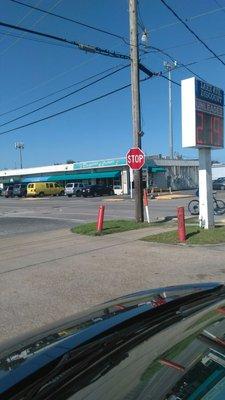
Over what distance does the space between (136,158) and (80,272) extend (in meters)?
9.13

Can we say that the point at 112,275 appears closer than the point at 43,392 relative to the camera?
No

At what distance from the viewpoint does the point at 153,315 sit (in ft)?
8.90

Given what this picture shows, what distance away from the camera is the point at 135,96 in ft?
62.2

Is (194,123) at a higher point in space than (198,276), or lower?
higher

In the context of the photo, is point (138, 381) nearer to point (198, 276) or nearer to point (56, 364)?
A: point (56, 364)

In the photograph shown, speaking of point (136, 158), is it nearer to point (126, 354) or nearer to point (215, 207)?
point (215, 207)

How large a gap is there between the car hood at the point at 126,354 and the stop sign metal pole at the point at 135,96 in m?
16.2

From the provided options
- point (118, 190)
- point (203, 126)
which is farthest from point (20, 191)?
point (203, 126)

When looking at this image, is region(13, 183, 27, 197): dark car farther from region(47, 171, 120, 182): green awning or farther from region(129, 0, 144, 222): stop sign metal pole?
region(129, 0, 144, 222): stop sign metal pole

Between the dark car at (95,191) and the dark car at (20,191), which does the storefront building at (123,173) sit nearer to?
the dark car at (95,191)

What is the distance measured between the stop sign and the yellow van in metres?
49.2

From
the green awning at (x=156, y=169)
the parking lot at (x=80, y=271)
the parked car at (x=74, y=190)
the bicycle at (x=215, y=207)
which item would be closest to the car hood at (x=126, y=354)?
the parking lot at (x=80, y=271)

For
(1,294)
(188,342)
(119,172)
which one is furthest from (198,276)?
(119,172)

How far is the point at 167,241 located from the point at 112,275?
4.53 metres
